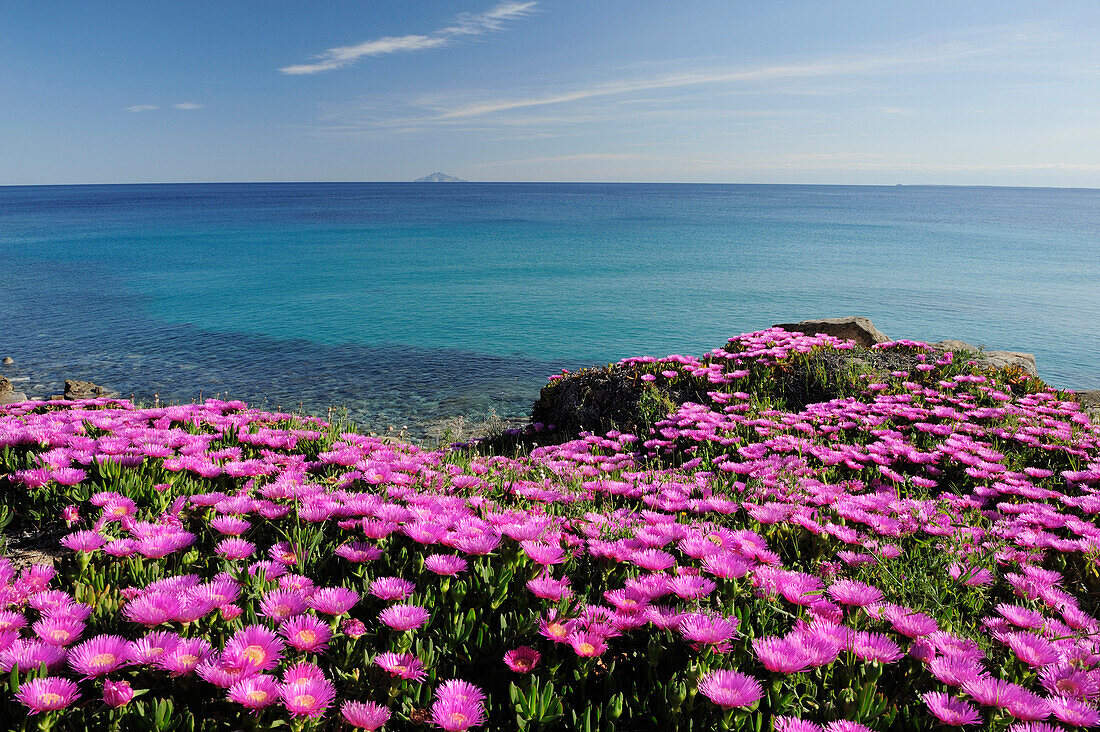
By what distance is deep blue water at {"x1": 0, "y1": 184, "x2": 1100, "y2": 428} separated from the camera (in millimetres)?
17469

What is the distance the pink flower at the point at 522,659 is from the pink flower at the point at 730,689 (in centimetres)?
51

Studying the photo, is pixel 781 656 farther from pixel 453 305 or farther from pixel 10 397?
pixel 453 305

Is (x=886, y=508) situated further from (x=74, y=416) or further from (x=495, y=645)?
(x=74, y=416)

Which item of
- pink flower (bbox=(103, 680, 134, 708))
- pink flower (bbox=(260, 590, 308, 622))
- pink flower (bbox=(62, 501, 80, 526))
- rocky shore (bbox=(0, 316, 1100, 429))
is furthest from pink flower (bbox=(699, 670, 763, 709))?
rocky shore (bbox=(0, 316, 1100, 429))

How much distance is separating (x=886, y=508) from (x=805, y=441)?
149 centimetres

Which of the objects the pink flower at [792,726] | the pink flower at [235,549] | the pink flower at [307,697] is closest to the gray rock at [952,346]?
the pink flower at [792,726]

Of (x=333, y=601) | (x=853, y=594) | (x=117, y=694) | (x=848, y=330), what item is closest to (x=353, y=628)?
(x=333, y=601)

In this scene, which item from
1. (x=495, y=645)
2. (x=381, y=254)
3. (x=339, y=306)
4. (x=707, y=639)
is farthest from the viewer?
(x=381, y=254)

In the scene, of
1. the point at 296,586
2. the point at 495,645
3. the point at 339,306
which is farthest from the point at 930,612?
the point at 339,306

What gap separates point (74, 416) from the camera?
15.2ft

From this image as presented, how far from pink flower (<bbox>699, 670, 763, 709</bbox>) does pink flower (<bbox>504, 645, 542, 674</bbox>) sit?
51 cm

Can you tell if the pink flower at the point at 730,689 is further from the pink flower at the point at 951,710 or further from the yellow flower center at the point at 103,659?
the yellow flower center at the point at 103,659

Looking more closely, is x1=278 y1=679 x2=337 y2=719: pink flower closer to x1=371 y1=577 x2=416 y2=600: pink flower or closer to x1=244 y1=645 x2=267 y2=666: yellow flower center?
x1=244 y1=645 x2=267 y2=666: yellow flower center

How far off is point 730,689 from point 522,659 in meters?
0.64
